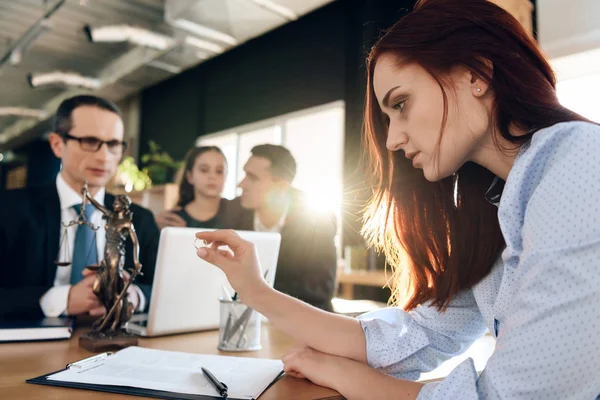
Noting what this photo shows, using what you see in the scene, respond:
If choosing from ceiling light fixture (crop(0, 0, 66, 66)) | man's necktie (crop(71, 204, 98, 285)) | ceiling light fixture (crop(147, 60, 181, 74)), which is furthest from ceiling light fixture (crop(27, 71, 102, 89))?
man's necktie (crop(71, 204, 98, 285))

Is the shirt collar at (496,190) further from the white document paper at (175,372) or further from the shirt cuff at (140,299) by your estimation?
the shirt cuff at (140,299)

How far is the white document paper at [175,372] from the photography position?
779 millimetres

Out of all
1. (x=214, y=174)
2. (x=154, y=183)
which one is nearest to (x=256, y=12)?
(x=214, y=174)

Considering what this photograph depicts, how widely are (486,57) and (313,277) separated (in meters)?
1.34

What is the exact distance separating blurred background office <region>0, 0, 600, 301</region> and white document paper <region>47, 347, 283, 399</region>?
159 centimetres

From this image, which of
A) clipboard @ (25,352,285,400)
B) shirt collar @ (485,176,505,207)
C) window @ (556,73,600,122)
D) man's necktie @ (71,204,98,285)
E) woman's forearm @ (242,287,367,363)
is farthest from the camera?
window @ (556,73,600,122)

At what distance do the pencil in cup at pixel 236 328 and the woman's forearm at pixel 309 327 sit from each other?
13 cm

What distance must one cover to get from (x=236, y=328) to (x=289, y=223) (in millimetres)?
1247

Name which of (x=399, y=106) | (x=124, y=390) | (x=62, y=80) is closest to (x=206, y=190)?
(x=399, y=106)

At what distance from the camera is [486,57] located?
894mm

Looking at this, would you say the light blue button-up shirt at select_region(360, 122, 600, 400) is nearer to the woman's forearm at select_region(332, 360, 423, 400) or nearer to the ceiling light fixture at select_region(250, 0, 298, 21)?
the woman's forearm at select_region(332, 360, 423, 400)

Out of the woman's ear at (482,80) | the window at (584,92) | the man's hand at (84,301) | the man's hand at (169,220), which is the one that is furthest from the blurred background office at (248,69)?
the woman's ear at (482,80)

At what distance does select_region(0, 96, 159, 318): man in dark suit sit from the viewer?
1341mm

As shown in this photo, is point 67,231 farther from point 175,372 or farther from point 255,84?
point 255,84
